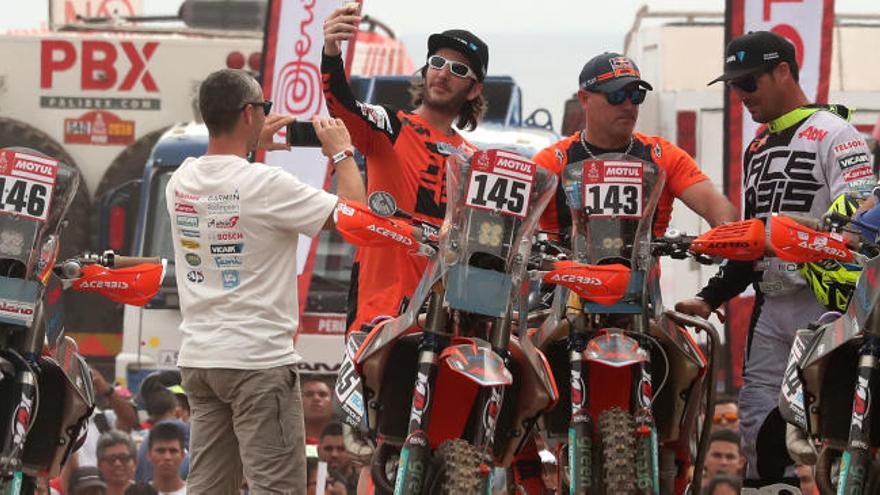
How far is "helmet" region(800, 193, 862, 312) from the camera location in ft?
30.5

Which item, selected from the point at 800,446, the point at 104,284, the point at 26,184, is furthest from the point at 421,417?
the point at 26,184

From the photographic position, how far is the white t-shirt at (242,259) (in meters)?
8.49

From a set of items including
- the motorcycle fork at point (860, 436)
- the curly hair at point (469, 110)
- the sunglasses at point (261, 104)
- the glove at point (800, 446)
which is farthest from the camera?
the curly hair at point (469, 110)

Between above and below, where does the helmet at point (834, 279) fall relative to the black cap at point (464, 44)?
below

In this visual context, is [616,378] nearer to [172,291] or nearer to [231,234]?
[231,234]

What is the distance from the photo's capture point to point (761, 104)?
32.2ft

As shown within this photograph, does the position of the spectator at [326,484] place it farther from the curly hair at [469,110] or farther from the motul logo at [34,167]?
the motul logo at [34,167]

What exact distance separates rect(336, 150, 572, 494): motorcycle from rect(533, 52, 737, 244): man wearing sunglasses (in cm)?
112

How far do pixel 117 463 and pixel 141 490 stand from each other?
0.47 m

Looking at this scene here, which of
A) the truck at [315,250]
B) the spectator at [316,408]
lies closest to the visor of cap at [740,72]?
the spectator at [316,408]

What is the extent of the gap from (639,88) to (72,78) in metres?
11.2

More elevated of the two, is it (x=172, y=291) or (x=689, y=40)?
(x=689, y=40)

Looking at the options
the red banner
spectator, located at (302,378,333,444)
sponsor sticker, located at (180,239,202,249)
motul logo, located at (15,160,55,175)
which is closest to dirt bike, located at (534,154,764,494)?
sponsor sticker, located at (180,239,202,249)

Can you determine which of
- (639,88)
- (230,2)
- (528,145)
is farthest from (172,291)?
(639,88)
